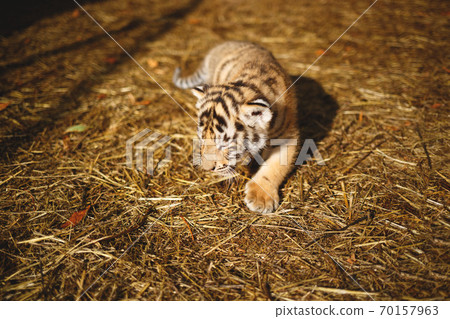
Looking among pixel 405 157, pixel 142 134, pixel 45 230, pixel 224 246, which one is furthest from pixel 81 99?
pixel 405 157

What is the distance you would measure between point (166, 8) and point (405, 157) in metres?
5.96

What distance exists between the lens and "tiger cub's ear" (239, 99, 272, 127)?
7.14 ft

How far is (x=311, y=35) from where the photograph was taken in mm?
5258

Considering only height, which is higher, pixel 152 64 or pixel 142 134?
pixel 152 64

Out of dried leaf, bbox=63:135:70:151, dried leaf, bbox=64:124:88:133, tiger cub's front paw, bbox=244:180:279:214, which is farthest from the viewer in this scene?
dried leaf, bbox=64:124:88:133

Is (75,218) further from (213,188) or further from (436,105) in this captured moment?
(436,105)

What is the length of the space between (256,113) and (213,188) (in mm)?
867

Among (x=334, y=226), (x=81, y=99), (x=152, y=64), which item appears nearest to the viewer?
(x=334, y=226)

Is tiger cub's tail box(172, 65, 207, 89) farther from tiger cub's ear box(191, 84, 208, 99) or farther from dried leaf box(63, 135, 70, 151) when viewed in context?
dried leaf box(63, 135, 70, 151)

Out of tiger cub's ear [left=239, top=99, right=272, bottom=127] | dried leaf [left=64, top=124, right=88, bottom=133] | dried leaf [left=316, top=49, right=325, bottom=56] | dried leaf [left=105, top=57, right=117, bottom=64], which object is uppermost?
tiger cub's ear [left=239, top=99, right=272, bottom=127]

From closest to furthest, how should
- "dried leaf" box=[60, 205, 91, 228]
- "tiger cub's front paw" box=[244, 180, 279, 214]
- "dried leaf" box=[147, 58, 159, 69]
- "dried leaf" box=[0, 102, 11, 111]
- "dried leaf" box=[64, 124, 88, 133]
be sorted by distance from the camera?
"dried leaf" box=[60, 205, 91, 228]
"tiger cub's front paw" box=[244, 180, 279, 214]
"dried leaf" box=[64, 124, 88, 133]
"dried leaf" box=[0, 102, 11, 111]
"dried leaf" box=[147, 58, 159, 69]

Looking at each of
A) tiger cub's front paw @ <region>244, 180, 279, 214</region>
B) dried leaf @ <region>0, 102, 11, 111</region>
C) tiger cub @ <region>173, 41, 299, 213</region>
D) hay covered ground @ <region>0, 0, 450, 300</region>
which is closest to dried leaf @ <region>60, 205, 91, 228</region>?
hay covered ground @ <region>0, 0, 450, 300</region>

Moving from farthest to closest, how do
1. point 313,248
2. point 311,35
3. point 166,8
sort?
point 166,8
point 311,35
point 313,248

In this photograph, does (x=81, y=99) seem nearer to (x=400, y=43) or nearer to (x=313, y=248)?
(x=313, y=248)
